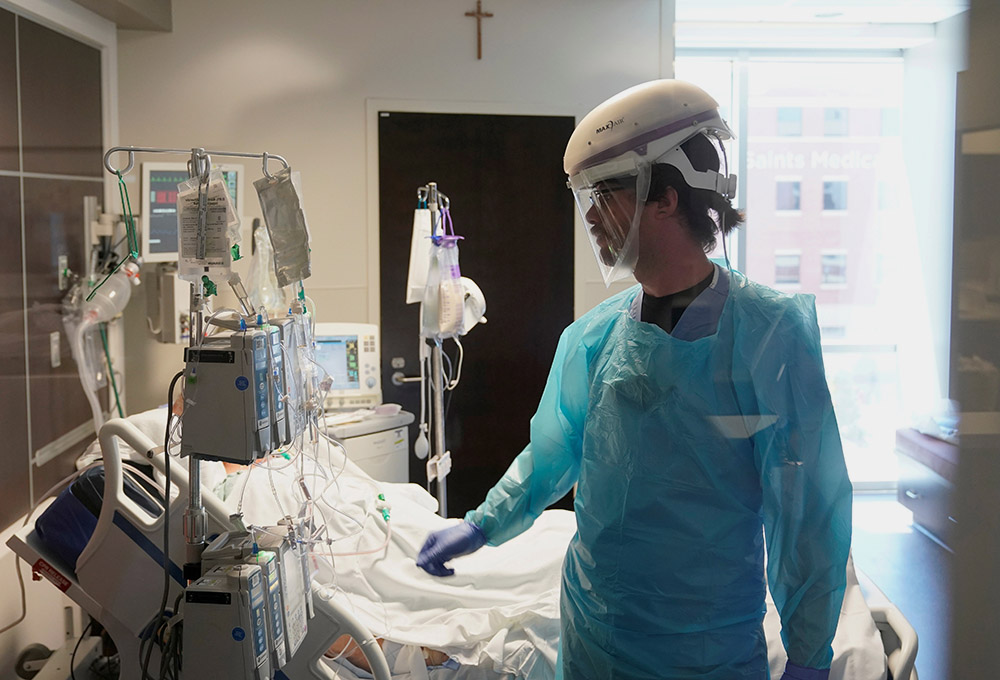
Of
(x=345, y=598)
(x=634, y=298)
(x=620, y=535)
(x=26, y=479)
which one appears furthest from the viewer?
(x=26, y=479)

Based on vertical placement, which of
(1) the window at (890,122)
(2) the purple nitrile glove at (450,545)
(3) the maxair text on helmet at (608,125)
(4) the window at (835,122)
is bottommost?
(2) the purple nitrile glove at (450,545)

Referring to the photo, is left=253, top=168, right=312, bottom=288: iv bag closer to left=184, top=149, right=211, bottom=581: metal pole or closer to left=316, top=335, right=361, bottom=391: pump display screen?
left=184, top=149, right=211, bottom=581: metal pole

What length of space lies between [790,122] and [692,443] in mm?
1837

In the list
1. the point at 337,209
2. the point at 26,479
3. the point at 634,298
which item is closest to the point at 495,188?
the point at 337,209

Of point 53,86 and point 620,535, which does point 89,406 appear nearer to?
point 53,86

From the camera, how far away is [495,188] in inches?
153

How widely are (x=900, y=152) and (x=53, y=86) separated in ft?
9.36

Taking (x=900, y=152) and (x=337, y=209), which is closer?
(x=900, y=152)

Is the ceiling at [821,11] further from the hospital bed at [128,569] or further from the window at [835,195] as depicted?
the hospital bed at [128,569]

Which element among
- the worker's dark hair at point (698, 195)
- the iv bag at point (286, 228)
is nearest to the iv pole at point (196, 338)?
the iv bag at point (286, 228)

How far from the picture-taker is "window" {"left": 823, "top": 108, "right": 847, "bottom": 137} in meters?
1.74

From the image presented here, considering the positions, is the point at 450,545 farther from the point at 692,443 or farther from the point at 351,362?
the point at 351,362

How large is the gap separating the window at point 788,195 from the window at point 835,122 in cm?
124

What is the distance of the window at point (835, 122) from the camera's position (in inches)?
68.5
